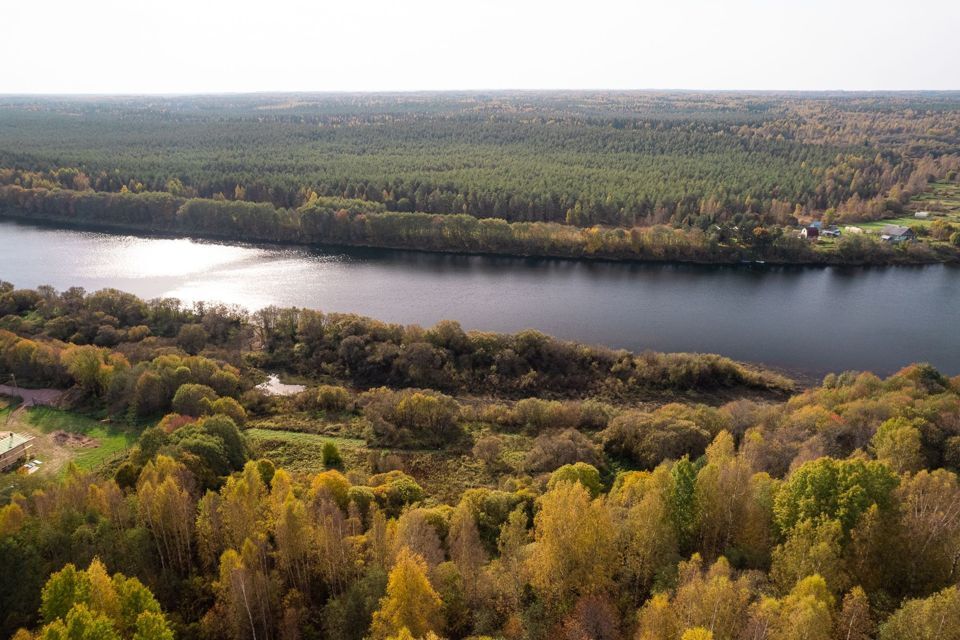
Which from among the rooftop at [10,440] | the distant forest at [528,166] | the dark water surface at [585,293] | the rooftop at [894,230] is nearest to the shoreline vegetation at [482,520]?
the rooftop at [10,440]

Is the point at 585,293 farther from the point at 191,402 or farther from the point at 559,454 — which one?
the point at 191,402

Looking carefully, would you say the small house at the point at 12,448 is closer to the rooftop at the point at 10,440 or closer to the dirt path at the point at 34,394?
the rooftop at the point at 10,440

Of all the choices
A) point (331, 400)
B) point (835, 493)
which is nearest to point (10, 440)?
point (331, 400)

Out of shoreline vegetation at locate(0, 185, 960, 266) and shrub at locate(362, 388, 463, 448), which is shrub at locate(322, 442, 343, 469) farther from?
shoreline vegetation at locate(0, 185, 960, 266)

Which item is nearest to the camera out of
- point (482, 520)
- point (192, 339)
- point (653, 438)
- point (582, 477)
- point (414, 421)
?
point (482, 520)

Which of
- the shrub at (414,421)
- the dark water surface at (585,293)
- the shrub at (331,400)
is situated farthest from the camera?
the dark water surface at (585,293)

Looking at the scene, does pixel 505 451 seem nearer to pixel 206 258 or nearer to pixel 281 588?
pixel 281 588
